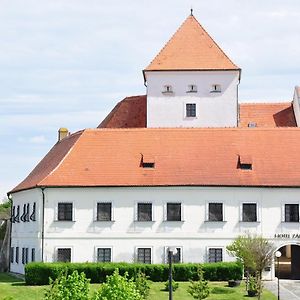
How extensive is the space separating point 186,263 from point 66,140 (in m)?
14.2

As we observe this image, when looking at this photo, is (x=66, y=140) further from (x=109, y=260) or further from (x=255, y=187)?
(x=255, y=187)

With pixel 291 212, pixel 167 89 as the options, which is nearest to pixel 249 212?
pixel 291 212

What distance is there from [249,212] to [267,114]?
16.5 meters

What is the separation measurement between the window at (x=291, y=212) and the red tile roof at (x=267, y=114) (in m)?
14.3

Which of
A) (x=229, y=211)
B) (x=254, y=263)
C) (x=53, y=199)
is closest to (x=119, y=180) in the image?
(x=53, y=199)

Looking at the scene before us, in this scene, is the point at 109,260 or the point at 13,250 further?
the point at 13,250

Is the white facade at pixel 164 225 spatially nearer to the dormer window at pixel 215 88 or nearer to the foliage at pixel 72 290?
the dormer window at pixel 215 88

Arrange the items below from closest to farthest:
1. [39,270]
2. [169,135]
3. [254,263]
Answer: [254,263] < [39,270] < [169,135]

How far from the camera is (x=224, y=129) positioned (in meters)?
48.5

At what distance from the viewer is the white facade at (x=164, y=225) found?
144ft

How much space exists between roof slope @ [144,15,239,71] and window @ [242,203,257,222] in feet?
48.4

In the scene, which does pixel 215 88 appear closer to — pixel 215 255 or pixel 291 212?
pixel 291 212

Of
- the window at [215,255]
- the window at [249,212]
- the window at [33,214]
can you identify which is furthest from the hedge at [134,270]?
the window at [33,214]

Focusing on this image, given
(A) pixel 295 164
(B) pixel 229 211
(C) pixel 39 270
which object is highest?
(A) pixel 295 164
